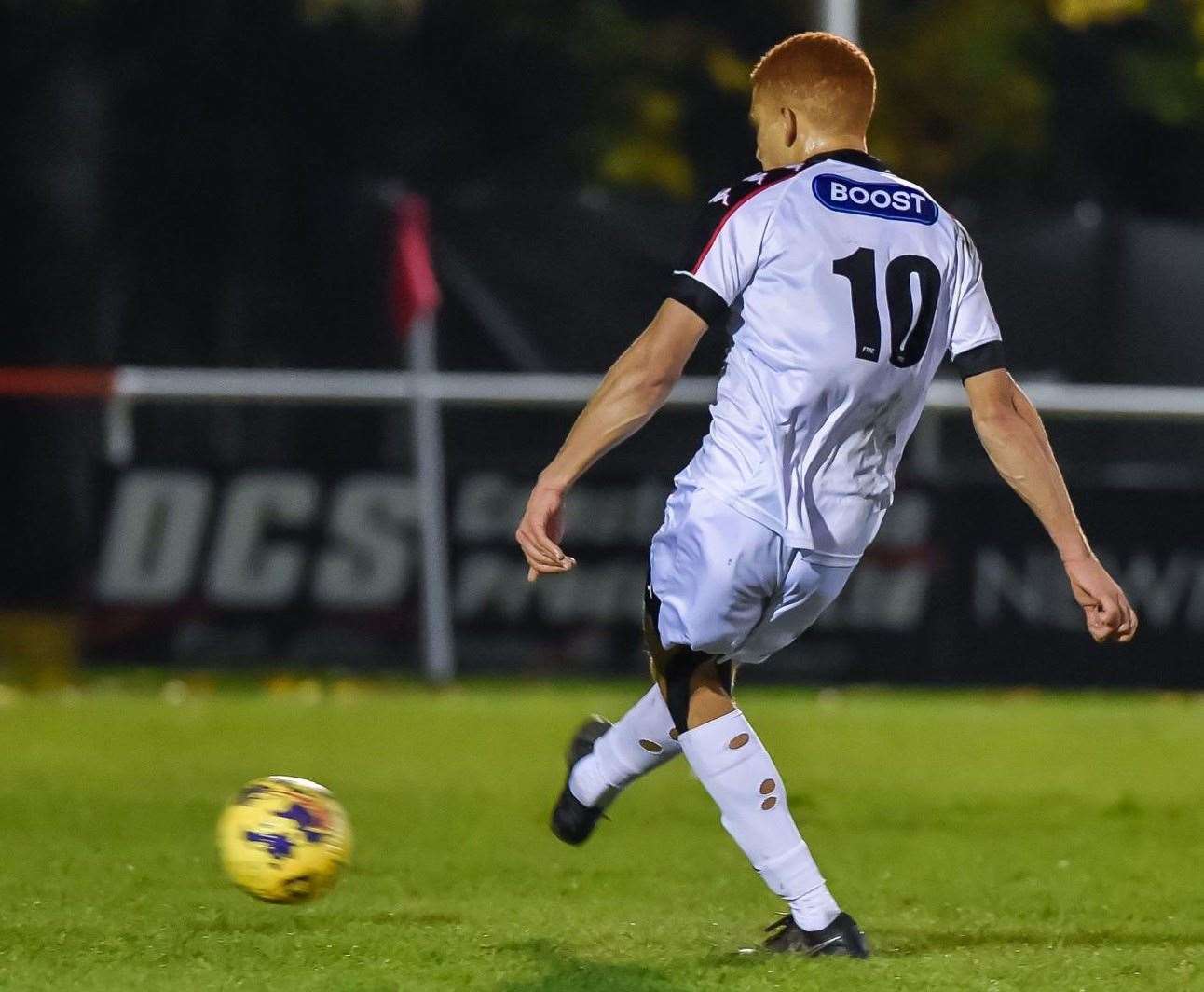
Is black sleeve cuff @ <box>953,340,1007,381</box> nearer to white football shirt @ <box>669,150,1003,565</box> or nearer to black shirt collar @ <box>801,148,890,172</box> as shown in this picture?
white football shirt @ <box>669,150,1003,565</box>

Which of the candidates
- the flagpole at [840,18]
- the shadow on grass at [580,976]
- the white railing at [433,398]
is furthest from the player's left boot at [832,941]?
the flagpole at [840,18]

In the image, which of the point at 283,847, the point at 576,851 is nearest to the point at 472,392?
the point at 576,851

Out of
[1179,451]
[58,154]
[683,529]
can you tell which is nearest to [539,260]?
[1179,451]

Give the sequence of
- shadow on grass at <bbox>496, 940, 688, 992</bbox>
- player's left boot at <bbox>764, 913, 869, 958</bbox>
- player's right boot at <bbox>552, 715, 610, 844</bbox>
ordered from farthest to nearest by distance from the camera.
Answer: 1. player's right boot at <bbox>552, 715, 610, 844</bbox>
2. player's left boot at <bbox>764, 913, 869, 958</bbox>
3. shadow on grass at <bbox>496, 940, 688, 992</bbox>

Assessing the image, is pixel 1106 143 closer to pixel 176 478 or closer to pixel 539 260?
pixel 539 260

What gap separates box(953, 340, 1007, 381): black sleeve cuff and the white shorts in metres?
0.55

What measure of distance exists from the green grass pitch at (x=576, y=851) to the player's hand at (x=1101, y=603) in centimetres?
81

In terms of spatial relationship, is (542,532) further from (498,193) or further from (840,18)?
(840,18)

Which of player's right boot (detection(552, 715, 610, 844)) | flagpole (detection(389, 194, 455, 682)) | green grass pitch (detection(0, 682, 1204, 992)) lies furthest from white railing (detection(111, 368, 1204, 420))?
player's right boot (detection(552, 715, 610, 844))

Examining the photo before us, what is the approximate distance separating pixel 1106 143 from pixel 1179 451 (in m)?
8.39

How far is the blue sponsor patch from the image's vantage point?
5.71 metres

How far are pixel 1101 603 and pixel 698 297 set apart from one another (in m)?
1.16

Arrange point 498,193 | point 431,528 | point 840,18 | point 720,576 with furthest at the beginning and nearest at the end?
point 840,18 < point 498,193 < point 431,528 < point 720,576

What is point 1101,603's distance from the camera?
552 cm
